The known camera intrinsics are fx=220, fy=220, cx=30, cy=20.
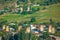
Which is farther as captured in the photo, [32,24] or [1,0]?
[1,0]

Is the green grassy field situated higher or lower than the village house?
higher

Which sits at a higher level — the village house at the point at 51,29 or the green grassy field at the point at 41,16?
the green grassy field at the point at 41,16

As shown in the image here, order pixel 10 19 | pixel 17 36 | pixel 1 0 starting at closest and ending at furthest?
pixel 17 36 → pixel 10 19 → pixel 1 0

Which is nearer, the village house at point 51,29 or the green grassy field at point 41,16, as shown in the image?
the village house at point 51,29

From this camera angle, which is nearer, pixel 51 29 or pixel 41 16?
pixel 51 29

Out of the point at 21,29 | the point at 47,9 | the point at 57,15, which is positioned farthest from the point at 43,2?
the point at 21,29

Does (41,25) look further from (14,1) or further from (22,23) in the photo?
(14,1)

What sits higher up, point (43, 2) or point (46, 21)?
point (43, 2)

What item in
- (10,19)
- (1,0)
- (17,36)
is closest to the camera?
(17,36)

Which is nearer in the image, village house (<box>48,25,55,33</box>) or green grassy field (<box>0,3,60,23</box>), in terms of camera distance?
village house (<box>48,25,55,33</box>)

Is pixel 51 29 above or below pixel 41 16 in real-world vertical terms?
below
